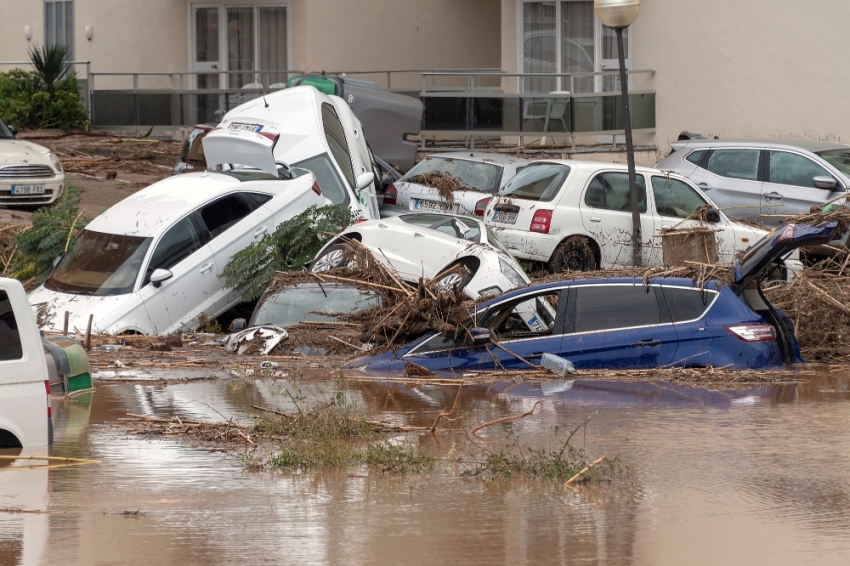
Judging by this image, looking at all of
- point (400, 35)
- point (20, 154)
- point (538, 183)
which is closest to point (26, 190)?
point (20, 154)

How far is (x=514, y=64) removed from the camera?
26.2m

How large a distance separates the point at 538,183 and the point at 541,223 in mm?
696

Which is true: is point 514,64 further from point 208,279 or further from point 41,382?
point 41,382

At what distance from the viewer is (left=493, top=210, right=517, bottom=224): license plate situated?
1611 cm

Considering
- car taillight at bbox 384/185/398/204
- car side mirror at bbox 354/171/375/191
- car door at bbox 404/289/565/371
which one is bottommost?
car door at bbox 404/289/565/371

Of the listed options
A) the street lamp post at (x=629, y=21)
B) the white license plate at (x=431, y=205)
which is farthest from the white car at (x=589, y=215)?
the white license plate at (x=431, y=205)

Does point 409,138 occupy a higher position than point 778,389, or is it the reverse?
point 409,138

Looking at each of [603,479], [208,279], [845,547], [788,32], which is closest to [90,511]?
[603,479]

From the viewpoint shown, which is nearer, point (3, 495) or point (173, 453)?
point (3, 495)

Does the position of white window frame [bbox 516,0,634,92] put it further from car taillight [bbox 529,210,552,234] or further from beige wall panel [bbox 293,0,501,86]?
car taillight [bbox 529,210,552,234]

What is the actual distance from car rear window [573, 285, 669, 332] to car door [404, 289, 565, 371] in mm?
187

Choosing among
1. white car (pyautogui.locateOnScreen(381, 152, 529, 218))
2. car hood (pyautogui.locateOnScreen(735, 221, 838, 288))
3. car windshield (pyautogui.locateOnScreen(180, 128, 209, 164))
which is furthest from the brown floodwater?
car windshield (pyautogui.locateOnScreen(180, 128, 209, 164))

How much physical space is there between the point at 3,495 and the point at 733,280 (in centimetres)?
664

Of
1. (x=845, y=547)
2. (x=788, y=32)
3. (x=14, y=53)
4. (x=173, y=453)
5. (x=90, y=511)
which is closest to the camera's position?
(x=845, y=547)
